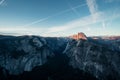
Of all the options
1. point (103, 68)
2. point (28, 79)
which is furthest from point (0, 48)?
point (103, 68)

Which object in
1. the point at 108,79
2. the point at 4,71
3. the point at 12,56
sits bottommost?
the point at 108,79

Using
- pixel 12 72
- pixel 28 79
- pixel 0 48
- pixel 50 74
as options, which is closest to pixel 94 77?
pixel 50 74

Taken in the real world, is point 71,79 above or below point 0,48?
below

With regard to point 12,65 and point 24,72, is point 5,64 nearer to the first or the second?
point 12,65

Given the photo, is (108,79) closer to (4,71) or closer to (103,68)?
(103,68)

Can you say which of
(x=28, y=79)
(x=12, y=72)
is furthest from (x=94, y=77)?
(x=12, y=72)

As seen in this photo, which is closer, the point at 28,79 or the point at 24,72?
the point at 28,79

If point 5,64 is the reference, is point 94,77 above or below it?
below

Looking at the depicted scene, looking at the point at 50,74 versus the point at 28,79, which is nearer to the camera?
the point at 28,79
